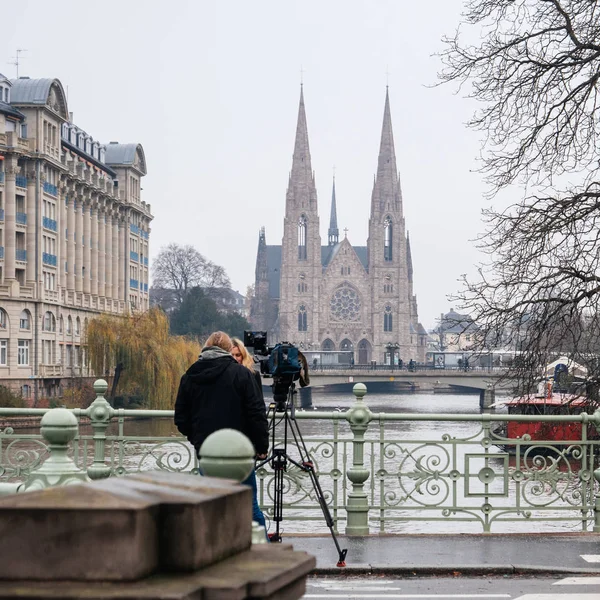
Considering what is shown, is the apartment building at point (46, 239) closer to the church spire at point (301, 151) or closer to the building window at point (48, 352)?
the building window at point (48, 352)

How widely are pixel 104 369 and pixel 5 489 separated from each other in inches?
1866

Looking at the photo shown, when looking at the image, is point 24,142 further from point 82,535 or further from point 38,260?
point 82,535

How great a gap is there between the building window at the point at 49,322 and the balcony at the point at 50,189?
647 cm

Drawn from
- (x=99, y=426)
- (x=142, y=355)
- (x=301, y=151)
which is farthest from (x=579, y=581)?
(x=301, y=151)

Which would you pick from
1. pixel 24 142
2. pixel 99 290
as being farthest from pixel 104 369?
pixel 99 290

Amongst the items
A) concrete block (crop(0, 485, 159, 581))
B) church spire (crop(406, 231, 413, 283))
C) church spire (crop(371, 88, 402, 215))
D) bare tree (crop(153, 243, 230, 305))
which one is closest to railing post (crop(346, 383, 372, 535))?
concrete block (crop(0, 485, 159, 581))

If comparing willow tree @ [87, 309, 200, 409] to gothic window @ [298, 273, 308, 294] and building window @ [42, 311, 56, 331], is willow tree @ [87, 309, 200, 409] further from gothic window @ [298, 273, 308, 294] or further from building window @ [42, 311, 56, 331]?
gothic window @ [298, 273, 308, 294]

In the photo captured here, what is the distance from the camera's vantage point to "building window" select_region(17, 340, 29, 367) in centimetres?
5766

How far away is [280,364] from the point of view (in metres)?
9.09

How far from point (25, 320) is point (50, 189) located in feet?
27.4

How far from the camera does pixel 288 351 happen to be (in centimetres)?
909

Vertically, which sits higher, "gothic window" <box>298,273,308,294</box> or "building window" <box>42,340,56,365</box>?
"gothic window" <box>298,273,308,294</box>

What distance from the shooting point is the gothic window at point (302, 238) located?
153 meters

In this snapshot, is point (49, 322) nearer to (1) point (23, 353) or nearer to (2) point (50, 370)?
(2) point (50, 370)
